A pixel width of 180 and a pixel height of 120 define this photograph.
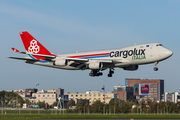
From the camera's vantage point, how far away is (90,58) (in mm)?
76062

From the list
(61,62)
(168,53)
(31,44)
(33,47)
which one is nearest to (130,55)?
(168,53)

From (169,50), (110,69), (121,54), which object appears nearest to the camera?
(169,50)

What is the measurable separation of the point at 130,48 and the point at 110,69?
12.4m

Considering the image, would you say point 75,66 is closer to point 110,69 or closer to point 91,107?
point 110,69

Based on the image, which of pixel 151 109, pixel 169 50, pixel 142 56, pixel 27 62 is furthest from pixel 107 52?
pixel 151 109

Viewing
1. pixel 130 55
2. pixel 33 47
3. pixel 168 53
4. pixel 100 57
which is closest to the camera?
pixel 168 53

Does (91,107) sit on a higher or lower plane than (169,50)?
lower

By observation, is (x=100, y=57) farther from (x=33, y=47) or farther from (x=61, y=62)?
(x=33, y=47)

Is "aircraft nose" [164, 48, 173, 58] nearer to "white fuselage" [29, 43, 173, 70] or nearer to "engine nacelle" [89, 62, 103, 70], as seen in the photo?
"white fuselage" [29, 43, 173, 70]

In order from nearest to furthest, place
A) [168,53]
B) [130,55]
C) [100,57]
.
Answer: [168,53] < [130,55] < [100,57]

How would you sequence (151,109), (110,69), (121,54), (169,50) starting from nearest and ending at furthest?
(169,50), (121,54), (110,69), (151,109)

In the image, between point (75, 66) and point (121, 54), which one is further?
point (75, 66)

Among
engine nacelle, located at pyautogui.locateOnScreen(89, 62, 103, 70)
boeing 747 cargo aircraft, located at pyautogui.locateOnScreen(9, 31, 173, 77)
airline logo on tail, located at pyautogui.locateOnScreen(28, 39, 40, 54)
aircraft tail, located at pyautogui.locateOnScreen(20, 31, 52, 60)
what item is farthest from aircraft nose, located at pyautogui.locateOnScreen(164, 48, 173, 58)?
airline logo on tail, located at pyautogui.locateOnScreen(28, 39, 40, 54)

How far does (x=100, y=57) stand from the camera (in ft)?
243
